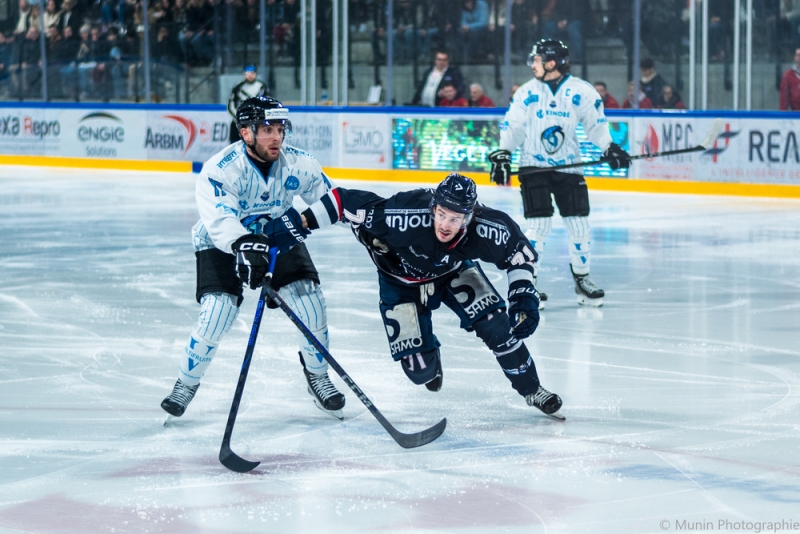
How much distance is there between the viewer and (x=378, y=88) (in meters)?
13.2

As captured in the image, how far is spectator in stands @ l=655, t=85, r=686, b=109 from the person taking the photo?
36.7ft

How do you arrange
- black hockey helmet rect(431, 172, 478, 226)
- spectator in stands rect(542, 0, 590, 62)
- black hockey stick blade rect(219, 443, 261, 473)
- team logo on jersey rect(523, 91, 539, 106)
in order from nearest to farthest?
1. black hockey stick blade rect(219, 443, 261, 473)
2. black hockey helmet rect(431, 172, 478, 226)
3. team logo on jersey rect(523, 91, 539, 106)
4. spectator in stands rect(542, 0, 590, 62)

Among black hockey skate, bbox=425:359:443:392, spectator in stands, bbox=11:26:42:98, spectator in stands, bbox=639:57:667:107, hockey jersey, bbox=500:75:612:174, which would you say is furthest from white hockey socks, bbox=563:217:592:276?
spectator in stands, bbox=11:26:42:98

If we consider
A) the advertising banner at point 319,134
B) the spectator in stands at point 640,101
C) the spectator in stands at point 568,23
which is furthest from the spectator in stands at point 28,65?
the spectator in stands at point 640,101

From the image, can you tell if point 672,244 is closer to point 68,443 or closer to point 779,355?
point 779,355

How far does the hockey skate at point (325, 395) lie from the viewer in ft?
12.5

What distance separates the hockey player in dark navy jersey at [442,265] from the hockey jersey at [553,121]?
2.32m

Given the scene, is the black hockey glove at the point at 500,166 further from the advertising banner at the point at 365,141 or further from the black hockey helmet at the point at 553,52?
the advertising banner at the point at 365,141

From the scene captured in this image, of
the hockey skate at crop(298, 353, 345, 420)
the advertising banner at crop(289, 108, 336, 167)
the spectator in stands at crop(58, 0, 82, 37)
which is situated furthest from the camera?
the spectator in stands at crop(58, 0, 82, 37)

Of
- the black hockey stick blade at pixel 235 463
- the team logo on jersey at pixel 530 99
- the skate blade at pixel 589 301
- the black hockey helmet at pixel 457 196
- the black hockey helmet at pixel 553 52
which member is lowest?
the black hockey stick blade at pixel 235 463

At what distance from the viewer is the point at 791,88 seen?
10.5 m

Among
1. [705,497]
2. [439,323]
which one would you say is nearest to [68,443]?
[705,497]

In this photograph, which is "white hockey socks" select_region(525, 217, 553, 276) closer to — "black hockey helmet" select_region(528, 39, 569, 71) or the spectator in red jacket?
"black hockey helmet" select_region(528, 39, 569, 71)

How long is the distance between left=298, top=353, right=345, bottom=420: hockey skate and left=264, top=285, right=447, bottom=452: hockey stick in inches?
9.1
